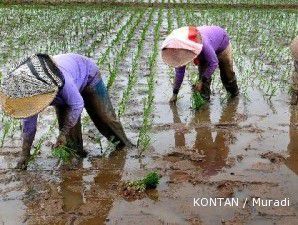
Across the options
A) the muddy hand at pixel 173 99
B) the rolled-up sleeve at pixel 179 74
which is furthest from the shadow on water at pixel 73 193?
the muddy hand at pixel 173 99

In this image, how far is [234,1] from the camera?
55.4 feet

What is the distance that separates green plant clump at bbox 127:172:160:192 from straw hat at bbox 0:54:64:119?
3.03 feet

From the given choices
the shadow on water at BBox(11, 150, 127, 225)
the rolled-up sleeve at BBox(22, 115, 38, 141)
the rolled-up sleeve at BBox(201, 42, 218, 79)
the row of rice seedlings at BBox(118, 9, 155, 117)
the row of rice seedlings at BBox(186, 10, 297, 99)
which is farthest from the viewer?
the row of rice seedlings at BBox(186, 10, 297, 99)

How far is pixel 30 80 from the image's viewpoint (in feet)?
10.6

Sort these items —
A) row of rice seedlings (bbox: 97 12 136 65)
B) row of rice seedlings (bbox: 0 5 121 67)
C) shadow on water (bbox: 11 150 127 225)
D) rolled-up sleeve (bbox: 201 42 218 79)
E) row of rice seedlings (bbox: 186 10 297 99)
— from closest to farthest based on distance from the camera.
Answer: shadow on water (bbox: 11 150 127 225), rolled-up sleeve (bbox: 201 42 218 79), row of rice seedlings (bbox: 186 10 297 99), row of rice seedlings (bbox: 97 12 136 65), row of rice seedlings (bbox: 0 5 121 67)

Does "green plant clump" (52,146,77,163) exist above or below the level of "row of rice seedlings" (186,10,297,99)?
above

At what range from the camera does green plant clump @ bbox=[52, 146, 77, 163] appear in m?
3.68

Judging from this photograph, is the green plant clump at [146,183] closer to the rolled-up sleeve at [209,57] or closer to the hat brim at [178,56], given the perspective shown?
the hat brim at [178,56]

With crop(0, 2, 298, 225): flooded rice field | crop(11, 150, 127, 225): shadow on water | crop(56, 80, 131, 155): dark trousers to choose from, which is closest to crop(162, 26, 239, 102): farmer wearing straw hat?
crop(0, 2, 298, 225): flooded rice field

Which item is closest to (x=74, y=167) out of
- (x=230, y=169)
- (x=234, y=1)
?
(x=230, y=169)

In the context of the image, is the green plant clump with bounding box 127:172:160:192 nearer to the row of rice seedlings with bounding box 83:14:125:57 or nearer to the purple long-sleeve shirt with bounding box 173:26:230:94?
the purple long-sleeve shirt with bounding box 173:26:230:94

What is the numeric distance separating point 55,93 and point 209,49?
240cm

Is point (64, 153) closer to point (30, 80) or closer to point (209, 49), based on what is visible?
point (30, 80)

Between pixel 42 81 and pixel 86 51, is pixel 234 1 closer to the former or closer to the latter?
pixel 86 51
